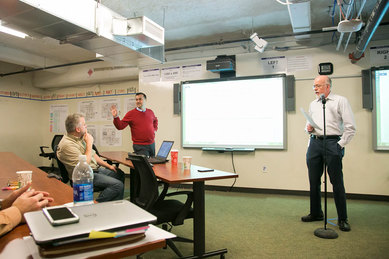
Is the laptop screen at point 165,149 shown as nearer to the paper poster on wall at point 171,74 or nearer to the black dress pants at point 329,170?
the black dress pants at point 329,170

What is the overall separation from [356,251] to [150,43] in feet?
11.0

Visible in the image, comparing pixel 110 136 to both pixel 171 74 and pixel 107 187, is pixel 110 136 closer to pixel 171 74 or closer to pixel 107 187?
pixel 171 74

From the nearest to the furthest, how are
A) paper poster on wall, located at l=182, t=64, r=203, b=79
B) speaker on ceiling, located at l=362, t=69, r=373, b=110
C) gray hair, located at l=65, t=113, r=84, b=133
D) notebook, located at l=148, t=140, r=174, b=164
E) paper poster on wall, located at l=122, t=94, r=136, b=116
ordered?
gray hair, located at l=65, t=113, r=84, b=133 < notebook, located at l=148, t=140, r=174, b=164 < speaker on ceiling, located at l=362, t=69, r=373, b=110 < paper poster on wall, located at l=182, t=64, r=203, b=79 < paper poster on wall, located at l=122, t=94, r=136, b=116

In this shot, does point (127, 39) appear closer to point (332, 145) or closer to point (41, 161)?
point (332, 145)

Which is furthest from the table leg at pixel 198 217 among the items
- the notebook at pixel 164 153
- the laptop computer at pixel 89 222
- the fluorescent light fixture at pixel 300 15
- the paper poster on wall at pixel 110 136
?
the paper poster on wall at pixel 110 136

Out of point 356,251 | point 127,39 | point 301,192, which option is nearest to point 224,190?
point 301,192

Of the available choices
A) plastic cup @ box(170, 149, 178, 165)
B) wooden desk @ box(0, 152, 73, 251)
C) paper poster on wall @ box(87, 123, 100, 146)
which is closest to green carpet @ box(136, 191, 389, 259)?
plastic cup @ box(170, 149, 178, 165)

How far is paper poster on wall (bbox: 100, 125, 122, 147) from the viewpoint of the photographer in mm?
6324

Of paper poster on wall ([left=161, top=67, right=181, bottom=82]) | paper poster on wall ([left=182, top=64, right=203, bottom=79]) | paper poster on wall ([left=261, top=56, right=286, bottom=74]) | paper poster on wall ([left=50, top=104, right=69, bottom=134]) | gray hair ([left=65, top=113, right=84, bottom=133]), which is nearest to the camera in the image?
gray hair ([left=65, top=113, right=84, bottom=133])

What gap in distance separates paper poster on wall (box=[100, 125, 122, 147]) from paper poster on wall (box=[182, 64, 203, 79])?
92.0 inches

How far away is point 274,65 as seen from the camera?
437 cm

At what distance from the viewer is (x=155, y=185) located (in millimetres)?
2025

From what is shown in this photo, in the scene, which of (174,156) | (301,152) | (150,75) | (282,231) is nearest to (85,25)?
(174,156)

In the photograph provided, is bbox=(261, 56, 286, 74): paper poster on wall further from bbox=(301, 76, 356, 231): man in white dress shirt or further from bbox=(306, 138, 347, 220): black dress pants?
bbox=(306, 138, 347, 220): black dress pants
